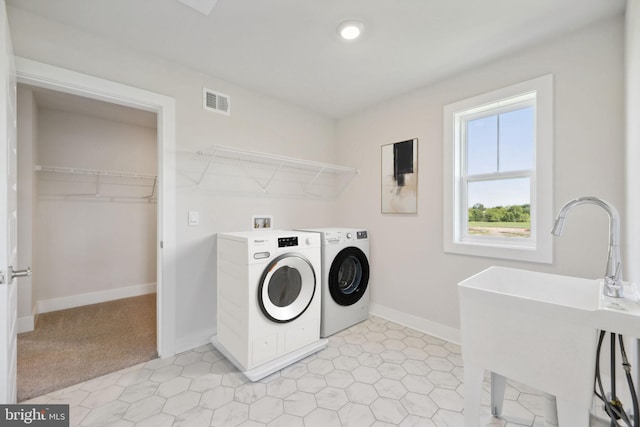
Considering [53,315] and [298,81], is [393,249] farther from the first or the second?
[53,315]

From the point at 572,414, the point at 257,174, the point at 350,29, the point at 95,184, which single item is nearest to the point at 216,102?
the point at 257,174

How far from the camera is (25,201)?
2570 millimetres

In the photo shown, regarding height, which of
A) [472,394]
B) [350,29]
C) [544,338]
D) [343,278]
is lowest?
[472,394]

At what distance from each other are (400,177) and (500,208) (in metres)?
0.90

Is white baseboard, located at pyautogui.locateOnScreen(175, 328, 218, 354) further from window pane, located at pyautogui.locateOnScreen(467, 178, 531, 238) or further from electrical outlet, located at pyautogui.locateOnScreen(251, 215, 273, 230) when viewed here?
window pane, located at pyautogui.locateOnScreen(467, 178, 531, 238)

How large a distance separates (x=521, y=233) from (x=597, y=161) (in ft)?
2.11

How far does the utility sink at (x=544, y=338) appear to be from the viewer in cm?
91

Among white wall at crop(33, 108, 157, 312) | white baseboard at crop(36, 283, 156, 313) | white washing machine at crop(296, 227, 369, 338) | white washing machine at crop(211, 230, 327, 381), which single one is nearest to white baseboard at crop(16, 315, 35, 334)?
white wall at crop(33, 108, 157, 312)

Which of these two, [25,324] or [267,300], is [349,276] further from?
[25,324]

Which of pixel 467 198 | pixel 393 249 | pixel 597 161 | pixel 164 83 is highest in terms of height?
pixel 164 83

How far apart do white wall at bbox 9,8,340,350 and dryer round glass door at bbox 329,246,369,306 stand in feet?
2.27

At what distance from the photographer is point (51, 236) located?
3.10 m

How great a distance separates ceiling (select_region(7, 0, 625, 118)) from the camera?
1565 mm

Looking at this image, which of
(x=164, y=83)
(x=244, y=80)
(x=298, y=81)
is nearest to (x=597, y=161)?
(x=298, y=81)
